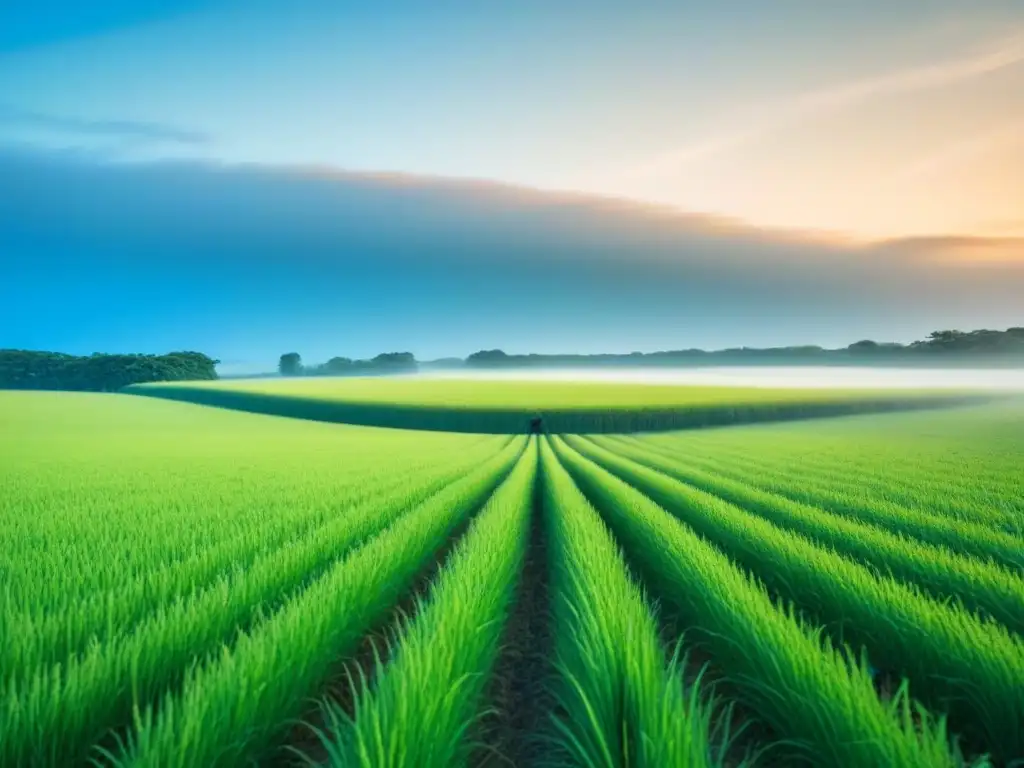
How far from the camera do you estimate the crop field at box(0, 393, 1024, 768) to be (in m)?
2.77

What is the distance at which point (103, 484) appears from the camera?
12.5m

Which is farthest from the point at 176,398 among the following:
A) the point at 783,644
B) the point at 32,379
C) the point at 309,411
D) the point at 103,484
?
the point at 783,644

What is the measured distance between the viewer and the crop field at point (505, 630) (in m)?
2.77

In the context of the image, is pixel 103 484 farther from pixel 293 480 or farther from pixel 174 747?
pixel 174 747

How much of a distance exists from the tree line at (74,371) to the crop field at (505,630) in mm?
115764

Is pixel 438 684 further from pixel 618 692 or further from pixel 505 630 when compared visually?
pixel 505 630

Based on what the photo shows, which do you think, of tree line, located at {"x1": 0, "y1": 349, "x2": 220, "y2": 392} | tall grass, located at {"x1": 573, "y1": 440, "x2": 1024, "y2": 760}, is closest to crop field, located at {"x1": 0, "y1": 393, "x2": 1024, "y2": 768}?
tall grass, located at {"x1": 573, "y1": 440, "x2": 1024, "y2": 760}

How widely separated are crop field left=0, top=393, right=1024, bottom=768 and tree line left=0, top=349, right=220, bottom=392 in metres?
116

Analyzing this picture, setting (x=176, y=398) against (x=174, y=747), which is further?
(x=176, y=398)

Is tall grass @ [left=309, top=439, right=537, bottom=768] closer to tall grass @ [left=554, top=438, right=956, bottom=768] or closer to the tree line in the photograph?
tall grass @ [left=554, top=438, right=956, bottom=768]

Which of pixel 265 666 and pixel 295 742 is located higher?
pixel 265 666

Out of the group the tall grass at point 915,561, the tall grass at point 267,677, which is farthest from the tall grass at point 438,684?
the tall grass at point 915,561

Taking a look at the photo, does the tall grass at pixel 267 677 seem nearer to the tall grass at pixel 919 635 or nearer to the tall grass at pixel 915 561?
the tall grass at pixel 919 635

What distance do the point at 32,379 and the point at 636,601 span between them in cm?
13875
